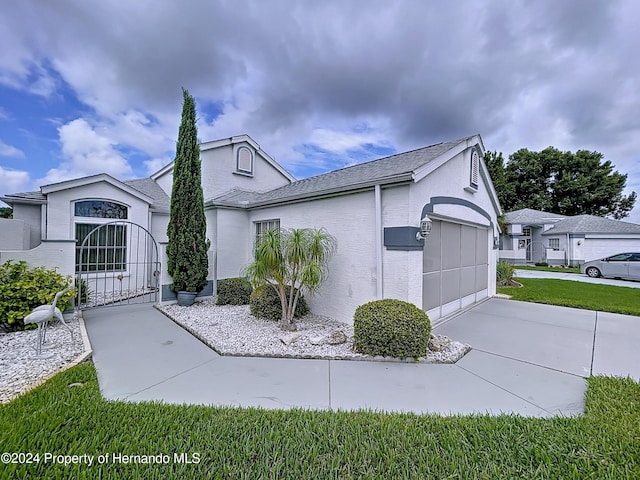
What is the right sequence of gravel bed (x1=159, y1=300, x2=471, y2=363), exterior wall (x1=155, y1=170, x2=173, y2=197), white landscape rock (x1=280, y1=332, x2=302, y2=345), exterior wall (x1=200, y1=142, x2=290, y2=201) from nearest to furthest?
gravel bed (x1=159, y1=300, x2=471, y2=363), white landscape rock (x1=280, y1=332, x2=302, y2=345), exterior wall (x1=200, y1=142, x2=290, y2=201), exterior wall (x1=155, y1=170, x2=173, y2=197)

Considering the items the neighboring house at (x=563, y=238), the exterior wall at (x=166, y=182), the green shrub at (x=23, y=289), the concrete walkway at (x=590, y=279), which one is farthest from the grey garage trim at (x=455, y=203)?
the neighboring house at (x=563, y=238)

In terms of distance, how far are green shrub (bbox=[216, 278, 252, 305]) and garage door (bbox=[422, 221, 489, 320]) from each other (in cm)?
530

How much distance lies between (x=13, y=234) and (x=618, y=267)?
83.9ft

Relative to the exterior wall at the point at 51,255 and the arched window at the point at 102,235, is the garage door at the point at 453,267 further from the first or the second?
the arched window at the point at 102,235

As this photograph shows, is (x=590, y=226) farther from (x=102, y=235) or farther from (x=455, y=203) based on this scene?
(x=102, y=235)

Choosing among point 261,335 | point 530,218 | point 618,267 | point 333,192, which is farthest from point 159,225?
point 530,218

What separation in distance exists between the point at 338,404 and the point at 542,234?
2896 cm

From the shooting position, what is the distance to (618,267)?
1488cm

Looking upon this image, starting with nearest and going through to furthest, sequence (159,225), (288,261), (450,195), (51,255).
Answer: (288,261), (51,255), (450,195), (159,225)

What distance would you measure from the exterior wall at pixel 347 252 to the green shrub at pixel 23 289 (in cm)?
584

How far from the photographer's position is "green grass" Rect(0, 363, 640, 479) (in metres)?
2.27

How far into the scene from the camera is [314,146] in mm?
15500

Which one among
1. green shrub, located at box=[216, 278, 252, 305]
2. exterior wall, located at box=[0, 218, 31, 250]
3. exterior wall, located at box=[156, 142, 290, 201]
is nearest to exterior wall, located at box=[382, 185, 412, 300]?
green shrub, located at box=[216, 278, 252, 305]

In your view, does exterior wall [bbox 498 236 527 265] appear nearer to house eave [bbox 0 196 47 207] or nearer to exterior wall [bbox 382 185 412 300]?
exterior wall [bbox 382 185 412 300]
